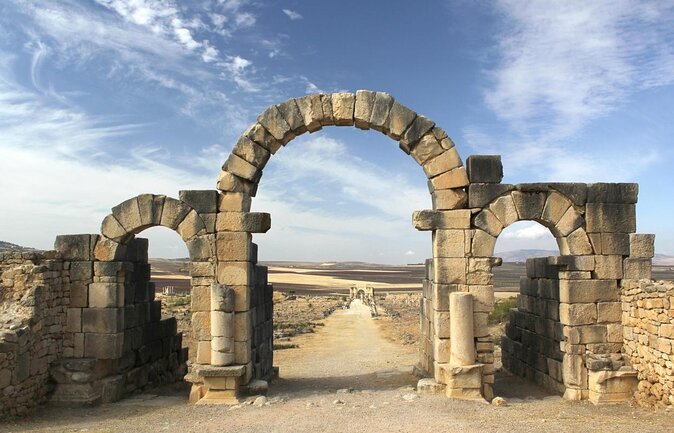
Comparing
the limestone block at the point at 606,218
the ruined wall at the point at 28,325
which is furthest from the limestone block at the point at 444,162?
the ruined wall at the point at 28,325

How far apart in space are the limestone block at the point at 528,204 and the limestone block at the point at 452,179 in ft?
3.51

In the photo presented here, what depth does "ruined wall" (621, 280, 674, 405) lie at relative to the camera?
9109 millimetres

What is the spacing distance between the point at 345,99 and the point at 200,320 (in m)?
5.45

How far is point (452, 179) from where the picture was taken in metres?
10.6

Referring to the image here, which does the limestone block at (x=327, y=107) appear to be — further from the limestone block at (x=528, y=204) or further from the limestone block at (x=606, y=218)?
the limestone block at (x=606, y=218)

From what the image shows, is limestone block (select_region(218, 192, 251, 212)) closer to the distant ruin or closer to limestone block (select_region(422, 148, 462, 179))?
the distant ruin

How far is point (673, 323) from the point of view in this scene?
895cm

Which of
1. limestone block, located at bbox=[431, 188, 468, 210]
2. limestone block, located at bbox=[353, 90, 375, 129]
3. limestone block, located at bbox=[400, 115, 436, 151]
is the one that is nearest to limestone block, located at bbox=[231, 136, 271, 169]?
limestone block, located at bbox=[353, 90, 375, 129]

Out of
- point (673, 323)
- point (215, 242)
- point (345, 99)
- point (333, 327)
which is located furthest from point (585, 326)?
point (333, 327)

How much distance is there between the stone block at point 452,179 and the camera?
10.6m

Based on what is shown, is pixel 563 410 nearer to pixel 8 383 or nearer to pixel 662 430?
pixel 662 430

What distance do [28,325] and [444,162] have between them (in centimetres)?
867

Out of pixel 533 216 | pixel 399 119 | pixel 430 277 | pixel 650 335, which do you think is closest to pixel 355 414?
pixel 430 277

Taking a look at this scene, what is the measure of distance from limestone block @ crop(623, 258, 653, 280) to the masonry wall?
1.37 m
